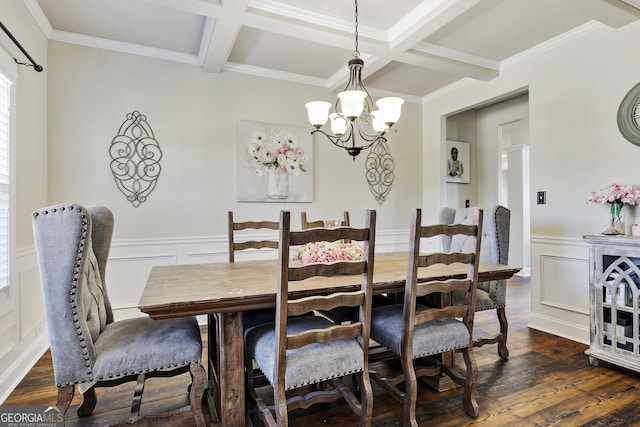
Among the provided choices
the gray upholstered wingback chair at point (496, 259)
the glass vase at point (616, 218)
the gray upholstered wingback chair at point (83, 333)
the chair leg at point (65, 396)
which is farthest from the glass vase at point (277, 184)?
the glass vase at point (616, 218)

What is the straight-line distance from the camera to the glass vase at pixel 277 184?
3.71 meters

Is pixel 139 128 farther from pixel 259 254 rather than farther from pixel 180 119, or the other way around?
pixel 259 254

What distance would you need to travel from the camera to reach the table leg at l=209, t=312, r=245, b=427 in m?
1.60

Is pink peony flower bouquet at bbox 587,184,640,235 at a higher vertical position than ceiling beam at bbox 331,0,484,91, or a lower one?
lower

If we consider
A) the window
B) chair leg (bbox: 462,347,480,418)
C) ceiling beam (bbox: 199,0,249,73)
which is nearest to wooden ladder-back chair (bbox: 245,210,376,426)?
chair leg (bbox: 462,347,480,418)

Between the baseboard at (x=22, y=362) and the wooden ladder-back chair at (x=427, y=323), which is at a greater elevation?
the wooden ladder-back chair at (x=427, y=323)

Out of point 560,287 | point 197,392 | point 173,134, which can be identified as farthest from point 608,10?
point 173,134

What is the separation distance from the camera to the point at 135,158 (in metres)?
3.17

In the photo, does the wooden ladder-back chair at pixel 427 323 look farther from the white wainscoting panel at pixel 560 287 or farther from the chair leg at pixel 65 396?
the white wainscoting panel at pixel 560 287

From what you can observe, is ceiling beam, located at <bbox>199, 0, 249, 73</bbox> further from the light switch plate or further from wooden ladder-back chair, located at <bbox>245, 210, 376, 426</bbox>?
the light switch plate

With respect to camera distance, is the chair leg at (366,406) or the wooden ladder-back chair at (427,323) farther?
the wooden ladder-back chair at (427,323)

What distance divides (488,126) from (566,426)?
4154 mm

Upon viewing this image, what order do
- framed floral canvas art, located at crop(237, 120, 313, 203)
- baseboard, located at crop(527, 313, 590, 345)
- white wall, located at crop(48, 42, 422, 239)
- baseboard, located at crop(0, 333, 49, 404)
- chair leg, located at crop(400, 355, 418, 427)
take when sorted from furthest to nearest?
framed floral canvas art, located at crop(237, 120, 313, 203) → white wall, located at crop(48, 42, 422, 239) → baseboard, located at crop(527, 313, 590, 345) → baseboard, located at crop(0, 333, 49, 404) → chair leg, located at crop(400, 355, 418, 427)

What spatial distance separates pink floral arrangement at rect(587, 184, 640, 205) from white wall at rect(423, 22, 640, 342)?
0.18m
